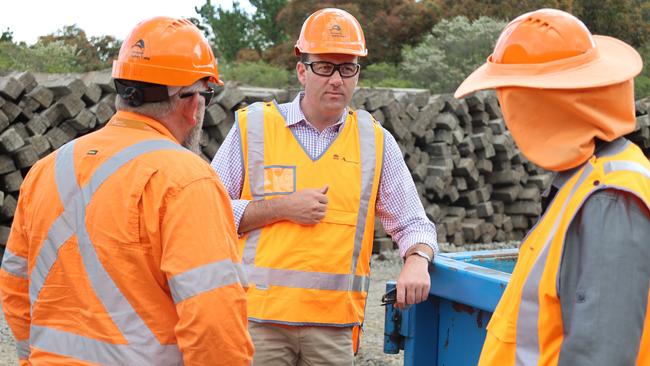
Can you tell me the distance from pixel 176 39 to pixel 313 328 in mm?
1266

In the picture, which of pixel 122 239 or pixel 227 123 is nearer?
pixel 122 239

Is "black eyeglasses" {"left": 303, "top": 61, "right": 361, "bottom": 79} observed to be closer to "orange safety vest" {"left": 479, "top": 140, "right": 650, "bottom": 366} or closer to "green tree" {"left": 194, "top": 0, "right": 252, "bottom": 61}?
"orange safety vest" {"left": 479, "top": 140, "right": 650, "bottom": 366}

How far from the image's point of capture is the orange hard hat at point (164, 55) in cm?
247

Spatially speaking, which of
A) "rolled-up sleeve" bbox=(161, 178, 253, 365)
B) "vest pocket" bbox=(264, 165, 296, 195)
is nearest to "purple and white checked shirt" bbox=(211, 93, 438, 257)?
"vest pocket" bbox=(264, 165, 296, 195)

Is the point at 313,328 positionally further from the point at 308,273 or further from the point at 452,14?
the point at 452,14

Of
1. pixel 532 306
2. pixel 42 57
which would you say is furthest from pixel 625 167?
pixel 42 57

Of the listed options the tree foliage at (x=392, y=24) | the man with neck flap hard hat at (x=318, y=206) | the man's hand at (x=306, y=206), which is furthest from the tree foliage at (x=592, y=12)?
the man's hand at (x=306, y=206)

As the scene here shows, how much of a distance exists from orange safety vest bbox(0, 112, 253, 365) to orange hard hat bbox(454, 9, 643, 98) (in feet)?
2.53

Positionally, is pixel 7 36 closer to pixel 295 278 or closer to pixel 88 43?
pixel 88 43

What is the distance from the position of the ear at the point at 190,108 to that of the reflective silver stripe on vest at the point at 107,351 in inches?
25.0

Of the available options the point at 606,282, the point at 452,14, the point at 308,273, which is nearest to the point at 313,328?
the point at 308,273

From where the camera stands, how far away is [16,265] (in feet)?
8.56

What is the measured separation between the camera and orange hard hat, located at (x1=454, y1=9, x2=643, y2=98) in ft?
6.35

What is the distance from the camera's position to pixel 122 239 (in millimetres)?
2311
